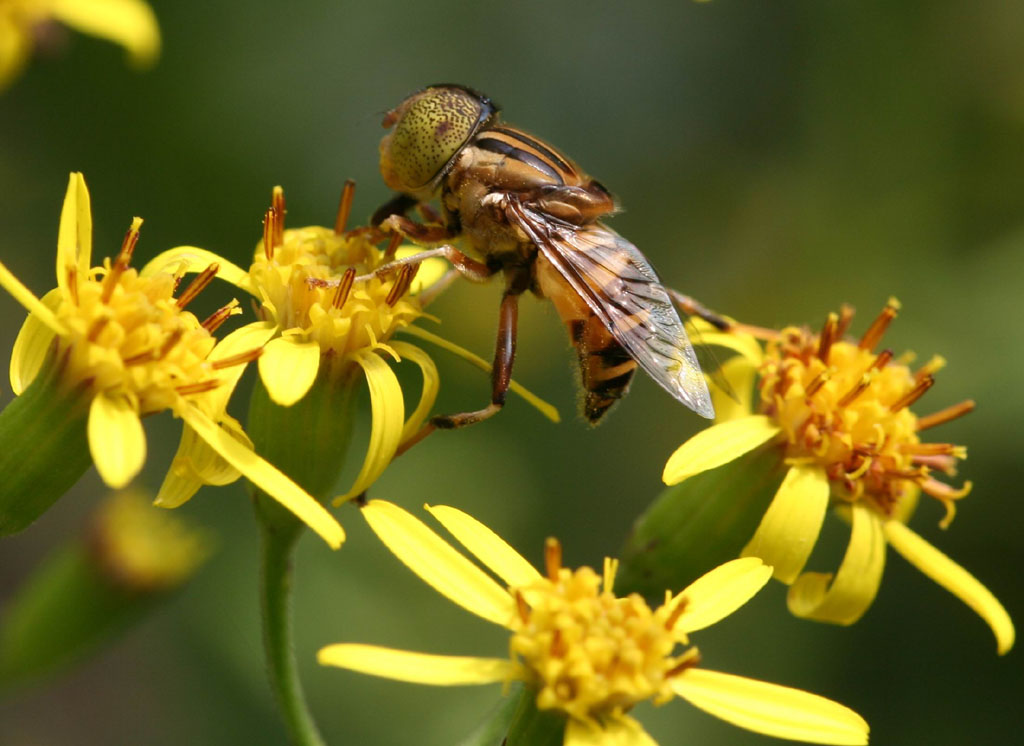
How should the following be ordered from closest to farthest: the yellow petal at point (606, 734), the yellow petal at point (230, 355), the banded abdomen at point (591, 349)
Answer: the yellow petal at point (606, 734)
the yellow petal at point (230, 355)
the banded abdomen at point (591, 349)

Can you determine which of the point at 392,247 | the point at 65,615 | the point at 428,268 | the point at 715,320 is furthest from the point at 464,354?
the point at 65,615

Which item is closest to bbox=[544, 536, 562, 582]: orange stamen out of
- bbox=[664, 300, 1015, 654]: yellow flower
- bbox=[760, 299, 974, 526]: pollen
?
bbox=[664, 300, 1015, 654]: yellow flower

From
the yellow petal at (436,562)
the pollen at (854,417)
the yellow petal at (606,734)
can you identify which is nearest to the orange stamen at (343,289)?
the yellow petal at (436,562)

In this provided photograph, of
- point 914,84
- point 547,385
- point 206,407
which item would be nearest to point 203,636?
point 547,385

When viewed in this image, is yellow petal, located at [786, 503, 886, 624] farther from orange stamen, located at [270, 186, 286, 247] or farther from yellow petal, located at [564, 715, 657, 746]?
orange stamen, located at [270, 186, 286, 247]

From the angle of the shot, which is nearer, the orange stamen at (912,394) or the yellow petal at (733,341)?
the orange stamen at (912,394)

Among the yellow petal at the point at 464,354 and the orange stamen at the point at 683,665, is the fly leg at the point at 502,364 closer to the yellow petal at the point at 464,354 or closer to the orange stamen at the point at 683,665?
the yellow petal at the point at 464,354
